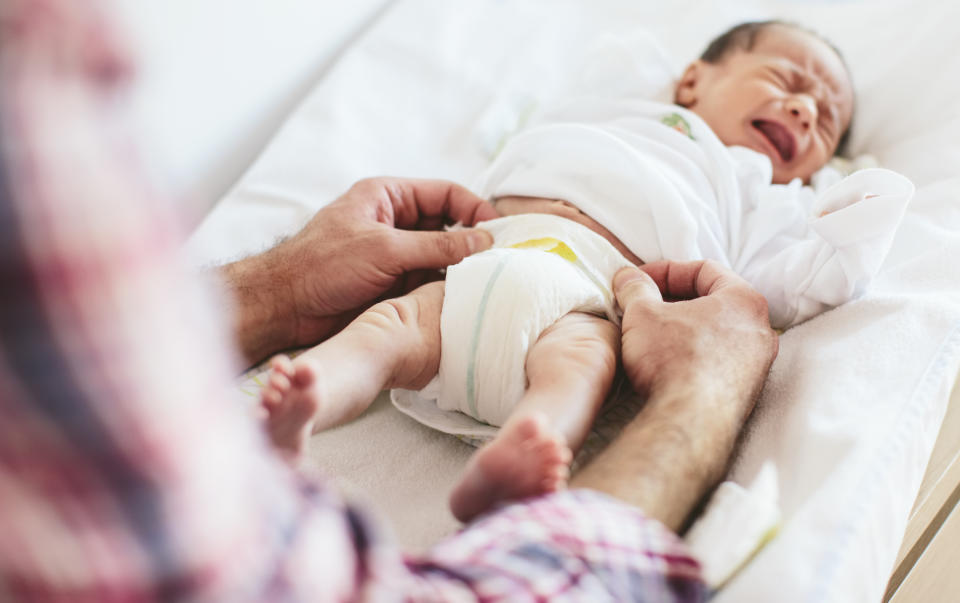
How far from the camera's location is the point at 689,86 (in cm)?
132

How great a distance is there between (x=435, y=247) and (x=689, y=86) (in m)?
0.66

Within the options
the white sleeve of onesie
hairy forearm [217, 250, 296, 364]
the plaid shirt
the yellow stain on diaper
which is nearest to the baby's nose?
the white sleeve of onesie

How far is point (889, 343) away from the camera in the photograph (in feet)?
2.52

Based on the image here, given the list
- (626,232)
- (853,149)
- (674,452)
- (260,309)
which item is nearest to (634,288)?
(626,232)

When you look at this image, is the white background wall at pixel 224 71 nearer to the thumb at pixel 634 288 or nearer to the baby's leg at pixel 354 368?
the baby's leg at pixel 354 368

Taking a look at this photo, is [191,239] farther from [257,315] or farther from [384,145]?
[384,145]

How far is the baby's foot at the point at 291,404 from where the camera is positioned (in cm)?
57

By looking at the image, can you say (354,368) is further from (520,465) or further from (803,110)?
(803,110)

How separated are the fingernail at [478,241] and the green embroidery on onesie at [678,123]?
38 cm

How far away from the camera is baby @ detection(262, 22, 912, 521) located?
2.16 feet

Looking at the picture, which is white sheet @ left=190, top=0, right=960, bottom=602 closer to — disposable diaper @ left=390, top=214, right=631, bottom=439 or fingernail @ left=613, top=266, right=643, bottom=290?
disposable diaper @ left=390, top=214, right=631, bottom=439

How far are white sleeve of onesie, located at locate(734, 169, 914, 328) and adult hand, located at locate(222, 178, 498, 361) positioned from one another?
1.23ft

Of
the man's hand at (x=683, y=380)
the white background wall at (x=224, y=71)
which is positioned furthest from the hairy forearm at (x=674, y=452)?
the white background wall at (x=224, y=71)

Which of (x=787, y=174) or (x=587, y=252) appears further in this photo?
(x=787, y=174)
